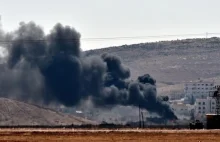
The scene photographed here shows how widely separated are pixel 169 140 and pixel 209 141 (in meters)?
4.22

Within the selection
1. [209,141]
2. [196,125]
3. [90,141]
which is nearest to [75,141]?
[90,141]

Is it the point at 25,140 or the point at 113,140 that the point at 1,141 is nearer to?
the point at 25,140

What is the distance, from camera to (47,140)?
81438 mm

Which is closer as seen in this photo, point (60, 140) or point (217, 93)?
point (60, 140)

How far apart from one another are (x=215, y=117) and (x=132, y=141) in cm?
5586

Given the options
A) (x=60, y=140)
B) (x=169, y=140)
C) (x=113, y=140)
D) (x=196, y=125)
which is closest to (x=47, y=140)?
(x=60, y=140)

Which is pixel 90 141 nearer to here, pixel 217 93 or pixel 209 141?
pixel 209 141

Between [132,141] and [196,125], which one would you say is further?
[196,125]

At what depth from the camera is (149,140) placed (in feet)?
268

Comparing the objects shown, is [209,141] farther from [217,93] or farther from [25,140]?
[217,93]

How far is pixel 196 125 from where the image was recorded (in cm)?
13250

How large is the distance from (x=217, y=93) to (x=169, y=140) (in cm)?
5942

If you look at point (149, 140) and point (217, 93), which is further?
point (217, 93)

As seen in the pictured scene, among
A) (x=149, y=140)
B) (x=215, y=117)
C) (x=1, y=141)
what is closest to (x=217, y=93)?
(x=215, y=117)
